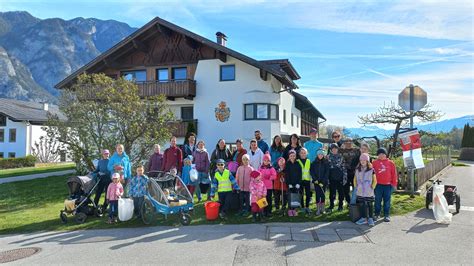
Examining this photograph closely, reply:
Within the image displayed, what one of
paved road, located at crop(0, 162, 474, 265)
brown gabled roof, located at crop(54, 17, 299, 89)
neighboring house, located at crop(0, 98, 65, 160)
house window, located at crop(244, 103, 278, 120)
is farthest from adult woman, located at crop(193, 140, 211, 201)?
neighboring house, located at crop(0, 98, 65, 160)

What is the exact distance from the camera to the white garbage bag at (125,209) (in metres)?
8.68

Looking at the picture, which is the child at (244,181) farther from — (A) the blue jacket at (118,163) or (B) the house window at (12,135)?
(B) the house window at (12,135)

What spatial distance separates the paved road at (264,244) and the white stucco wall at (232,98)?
1564 cm

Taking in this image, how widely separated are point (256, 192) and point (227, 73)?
16.6m

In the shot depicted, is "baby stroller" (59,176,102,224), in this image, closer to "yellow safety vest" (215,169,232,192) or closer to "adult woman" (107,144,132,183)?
"adult woman" (107,144,132,183)

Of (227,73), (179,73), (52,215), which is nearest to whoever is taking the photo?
(52,215)

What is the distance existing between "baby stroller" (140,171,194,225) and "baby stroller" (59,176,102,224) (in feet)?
5.26

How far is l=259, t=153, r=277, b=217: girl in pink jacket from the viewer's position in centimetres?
920

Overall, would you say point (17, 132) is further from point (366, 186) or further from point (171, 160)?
point (366, 186)

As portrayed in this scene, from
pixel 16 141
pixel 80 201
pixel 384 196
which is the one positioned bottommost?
pixel 80 201

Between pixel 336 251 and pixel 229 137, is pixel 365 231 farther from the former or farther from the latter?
pixel 229 137

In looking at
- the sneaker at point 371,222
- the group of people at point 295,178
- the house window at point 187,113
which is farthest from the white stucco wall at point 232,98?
the sneaker at point 371,222

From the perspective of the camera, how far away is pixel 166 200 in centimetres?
860

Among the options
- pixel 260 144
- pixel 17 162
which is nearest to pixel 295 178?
pixel 260 144
